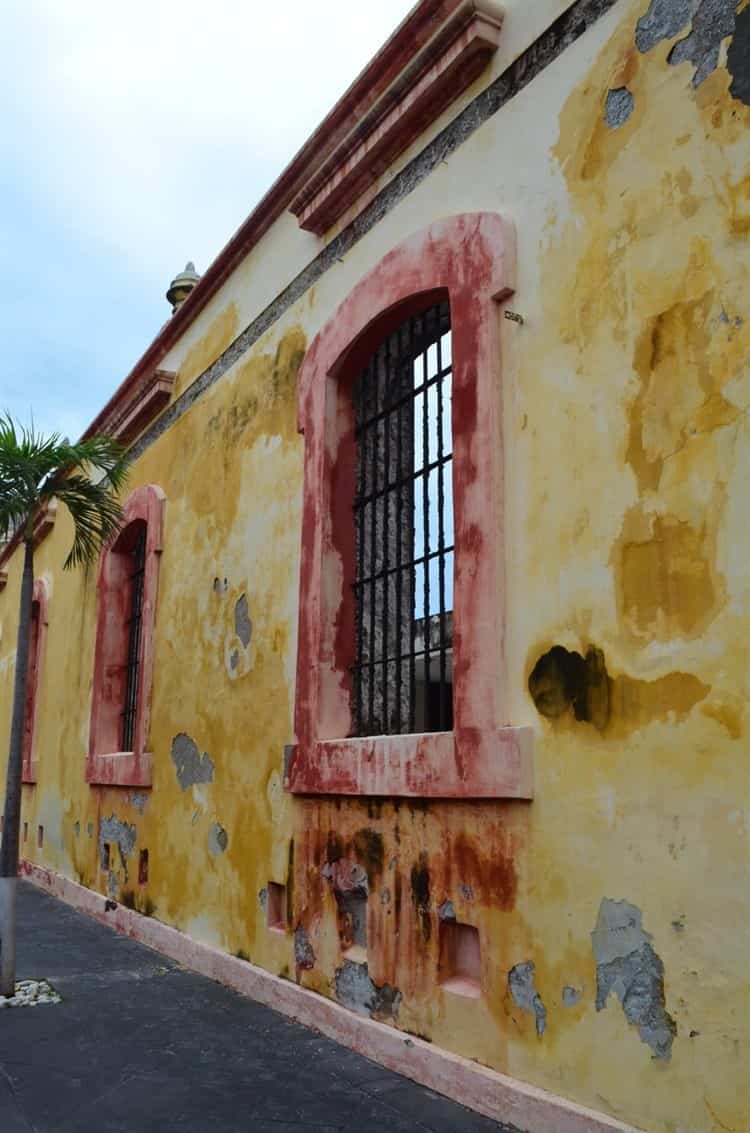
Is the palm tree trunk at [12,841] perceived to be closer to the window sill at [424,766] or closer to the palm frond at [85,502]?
the palm frond at [85,502]

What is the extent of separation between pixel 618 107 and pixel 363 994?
13.2 ft

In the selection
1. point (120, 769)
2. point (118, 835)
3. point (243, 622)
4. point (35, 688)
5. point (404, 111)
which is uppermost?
point (404, 111)

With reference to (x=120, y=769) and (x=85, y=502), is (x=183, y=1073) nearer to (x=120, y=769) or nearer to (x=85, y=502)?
(x=85, y=502)

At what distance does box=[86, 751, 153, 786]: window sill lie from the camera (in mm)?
8109

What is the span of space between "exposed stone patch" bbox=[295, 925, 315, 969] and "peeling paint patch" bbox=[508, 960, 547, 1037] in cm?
174

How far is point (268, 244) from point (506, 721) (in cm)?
442

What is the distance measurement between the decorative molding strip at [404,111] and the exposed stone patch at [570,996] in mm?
4031

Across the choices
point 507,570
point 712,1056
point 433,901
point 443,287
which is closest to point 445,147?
point 443,287

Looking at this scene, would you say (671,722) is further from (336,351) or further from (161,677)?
(161,677)

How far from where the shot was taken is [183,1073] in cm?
445

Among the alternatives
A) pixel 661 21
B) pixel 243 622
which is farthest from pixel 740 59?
pixel 243 622

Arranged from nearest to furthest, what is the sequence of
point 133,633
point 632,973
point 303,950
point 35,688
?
point 632,973 < point 303,950 < point 133,633 < point 35,688

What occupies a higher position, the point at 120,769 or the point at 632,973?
the point at 120,769

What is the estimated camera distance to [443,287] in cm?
482
